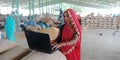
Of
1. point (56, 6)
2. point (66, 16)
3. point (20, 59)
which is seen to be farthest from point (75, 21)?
point (56, 6)

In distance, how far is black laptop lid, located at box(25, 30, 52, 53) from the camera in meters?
1.39

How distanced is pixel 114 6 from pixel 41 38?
23.9 m

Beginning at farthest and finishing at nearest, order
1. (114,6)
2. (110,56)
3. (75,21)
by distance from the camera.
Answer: (114,6) → (110,56) → (75,21)

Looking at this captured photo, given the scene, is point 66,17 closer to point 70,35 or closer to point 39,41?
point 70,35

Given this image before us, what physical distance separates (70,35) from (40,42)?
0.47 m

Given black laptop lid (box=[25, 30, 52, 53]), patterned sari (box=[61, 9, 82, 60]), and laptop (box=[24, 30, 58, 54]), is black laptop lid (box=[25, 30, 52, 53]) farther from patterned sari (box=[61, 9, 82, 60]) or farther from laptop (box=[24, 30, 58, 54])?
patterned sari (box=[61, 9, 82, 60])

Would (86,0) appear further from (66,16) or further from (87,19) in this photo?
(66,16)

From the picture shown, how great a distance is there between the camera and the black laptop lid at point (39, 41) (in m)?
1.39

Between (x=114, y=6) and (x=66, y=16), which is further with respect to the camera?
(x=114, y=6)

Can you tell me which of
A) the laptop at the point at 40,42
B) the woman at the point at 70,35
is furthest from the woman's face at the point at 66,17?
the laptop at the point at 40,42

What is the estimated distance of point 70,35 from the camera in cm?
184

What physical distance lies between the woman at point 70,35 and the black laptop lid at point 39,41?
271mm

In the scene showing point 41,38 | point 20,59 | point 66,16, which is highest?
point 66,16

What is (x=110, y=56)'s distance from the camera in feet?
17.6
